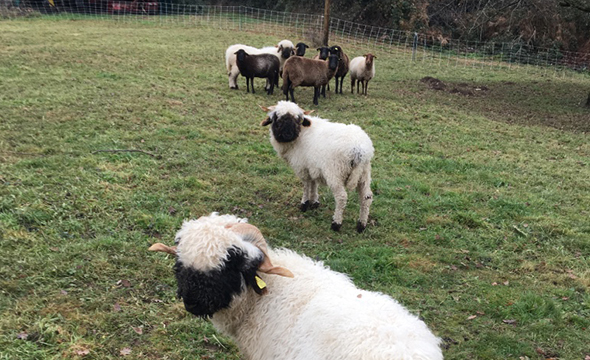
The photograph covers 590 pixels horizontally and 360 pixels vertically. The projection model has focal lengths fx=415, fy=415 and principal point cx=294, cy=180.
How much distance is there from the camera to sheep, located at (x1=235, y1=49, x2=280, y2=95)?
13.8 m

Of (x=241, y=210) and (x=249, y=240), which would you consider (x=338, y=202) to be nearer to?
(x=241, y=210)

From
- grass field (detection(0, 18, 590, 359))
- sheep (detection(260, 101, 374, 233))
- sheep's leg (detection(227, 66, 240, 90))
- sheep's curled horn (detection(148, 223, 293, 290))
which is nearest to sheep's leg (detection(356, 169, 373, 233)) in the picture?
sheep (detection(260, 101, 374, 233))

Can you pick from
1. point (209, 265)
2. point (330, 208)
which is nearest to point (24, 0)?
point (330, 208)

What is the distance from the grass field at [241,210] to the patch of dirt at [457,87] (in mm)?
3043

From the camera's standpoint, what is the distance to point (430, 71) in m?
20.5

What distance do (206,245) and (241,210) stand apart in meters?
3.75

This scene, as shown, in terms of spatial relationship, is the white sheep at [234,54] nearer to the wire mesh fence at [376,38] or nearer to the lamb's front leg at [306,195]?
the lamb's front leg at [306,195]

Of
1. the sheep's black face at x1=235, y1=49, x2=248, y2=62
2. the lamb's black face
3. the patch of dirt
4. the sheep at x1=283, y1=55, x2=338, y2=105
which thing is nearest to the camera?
the lamb's black face

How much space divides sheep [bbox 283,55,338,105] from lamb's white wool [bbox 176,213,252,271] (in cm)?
1077

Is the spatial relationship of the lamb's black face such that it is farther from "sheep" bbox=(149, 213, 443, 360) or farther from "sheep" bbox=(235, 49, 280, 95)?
"sheep" bbox=(235, 49, 280, 95)

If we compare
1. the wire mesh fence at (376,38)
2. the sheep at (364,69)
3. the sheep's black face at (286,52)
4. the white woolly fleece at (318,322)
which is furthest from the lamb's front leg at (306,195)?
the wire mesh fence at (376,38)

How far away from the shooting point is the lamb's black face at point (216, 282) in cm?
275

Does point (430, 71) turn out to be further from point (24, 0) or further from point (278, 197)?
point (24, 0)

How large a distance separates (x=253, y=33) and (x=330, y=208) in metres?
22.7
